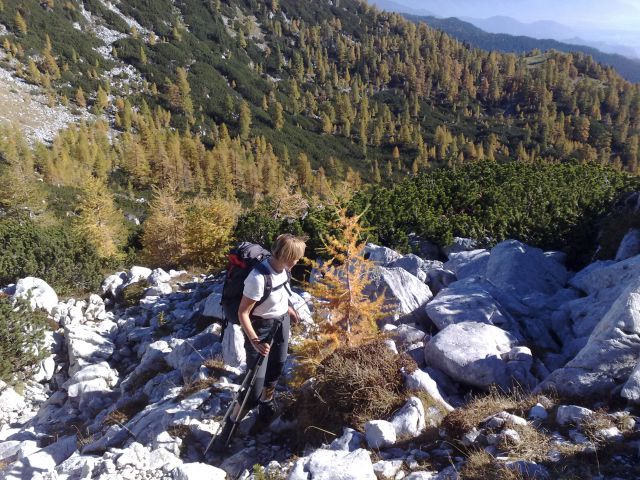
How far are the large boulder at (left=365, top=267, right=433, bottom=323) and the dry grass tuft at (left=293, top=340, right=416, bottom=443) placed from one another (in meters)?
2.59

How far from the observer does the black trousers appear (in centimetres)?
497

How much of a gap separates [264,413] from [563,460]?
10.7ft

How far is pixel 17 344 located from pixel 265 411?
695 cm

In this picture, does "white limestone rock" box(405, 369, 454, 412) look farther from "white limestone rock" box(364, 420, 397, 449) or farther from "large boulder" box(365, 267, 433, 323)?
"large boulder" box(365, 267, 433, 323)

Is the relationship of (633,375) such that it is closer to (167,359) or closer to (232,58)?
(167,359)

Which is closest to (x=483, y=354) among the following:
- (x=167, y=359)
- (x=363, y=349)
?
(x=363, y=349)

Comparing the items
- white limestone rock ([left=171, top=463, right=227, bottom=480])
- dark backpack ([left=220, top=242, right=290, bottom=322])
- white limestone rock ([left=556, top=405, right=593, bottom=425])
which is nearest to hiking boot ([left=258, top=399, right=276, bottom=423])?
white limestone rock ([left=171, top=463, right=227, bottom=480])

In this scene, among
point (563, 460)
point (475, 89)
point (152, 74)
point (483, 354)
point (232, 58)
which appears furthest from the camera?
point (475, 89)

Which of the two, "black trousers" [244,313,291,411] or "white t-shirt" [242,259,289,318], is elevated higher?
"white t-shirt" [242,259,289,318]

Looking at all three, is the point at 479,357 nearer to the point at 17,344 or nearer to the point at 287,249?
the point at 287,249

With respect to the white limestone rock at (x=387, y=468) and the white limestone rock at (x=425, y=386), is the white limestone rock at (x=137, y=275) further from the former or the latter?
the white limestone rock at (x=387, y=468)

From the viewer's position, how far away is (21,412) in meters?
8.16

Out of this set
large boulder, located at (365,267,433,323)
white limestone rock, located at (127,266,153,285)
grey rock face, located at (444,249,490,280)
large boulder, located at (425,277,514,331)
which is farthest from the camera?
white limestone rock, located at (127,266,153,285)

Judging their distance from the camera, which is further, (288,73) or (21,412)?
(288,73)
